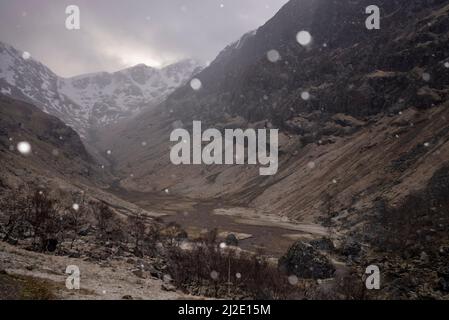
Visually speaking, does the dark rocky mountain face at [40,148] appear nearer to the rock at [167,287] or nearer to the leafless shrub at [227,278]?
the leafless shrub at [227,278]

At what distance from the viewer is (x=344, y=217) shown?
83938 mm

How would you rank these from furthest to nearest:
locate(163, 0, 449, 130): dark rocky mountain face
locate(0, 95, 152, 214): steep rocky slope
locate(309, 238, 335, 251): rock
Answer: locate(163, 0, 449, 130): dark rocky mountain face < locate(0, 95, 152, 214): steep rocky slope < locate(309, 238, 335, 251): rock

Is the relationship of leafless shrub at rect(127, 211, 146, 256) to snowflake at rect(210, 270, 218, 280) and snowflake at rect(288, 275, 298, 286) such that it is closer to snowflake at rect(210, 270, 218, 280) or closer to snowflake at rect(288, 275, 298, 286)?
snowflake at rect(210, 270, 218, 280)

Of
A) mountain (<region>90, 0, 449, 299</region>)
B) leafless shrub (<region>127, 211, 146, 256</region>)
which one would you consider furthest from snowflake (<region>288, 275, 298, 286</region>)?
leafless shrub (<region>127, 211, 146, 256</region>)

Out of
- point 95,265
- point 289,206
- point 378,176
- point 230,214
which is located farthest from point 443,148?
point 95,265

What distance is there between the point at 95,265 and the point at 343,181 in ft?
260

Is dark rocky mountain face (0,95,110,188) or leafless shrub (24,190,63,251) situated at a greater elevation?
dark rocky mountain face (0,95,110,188)

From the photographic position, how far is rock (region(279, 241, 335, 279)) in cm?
4677


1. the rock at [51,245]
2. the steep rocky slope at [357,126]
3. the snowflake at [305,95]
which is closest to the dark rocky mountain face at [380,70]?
the steep rocky slope at [357,126]

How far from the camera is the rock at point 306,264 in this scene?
46.8 metres

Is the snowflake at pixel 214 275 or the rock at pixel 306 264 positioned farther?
the rock at pixel 306 264

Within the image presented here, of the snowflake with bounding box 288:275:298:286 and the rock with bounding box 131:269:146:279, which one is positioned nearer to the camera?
the rock with bounding box 131:269:146:279

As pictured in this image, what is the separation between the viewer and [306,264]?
156ft
